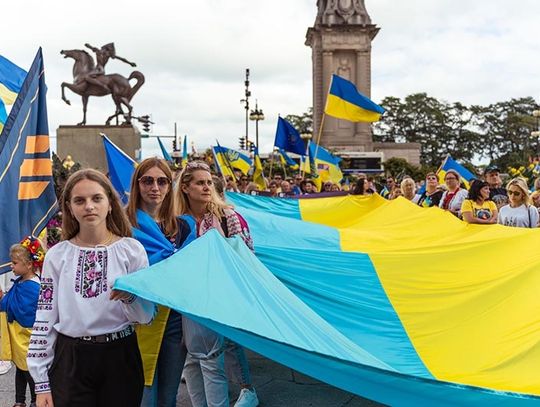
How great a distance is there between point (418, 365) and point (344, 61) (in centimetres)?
6383

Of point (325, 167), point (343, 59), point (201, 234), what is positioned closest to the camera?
point (201, 234)

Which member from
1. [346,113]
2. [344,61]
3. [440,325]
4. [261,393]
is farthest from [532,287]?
[344,61]

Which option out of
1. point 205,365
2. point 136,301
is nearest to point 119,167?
point 205,365

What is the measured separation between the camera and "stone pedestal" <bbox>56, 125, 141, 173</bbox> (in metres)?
27.7

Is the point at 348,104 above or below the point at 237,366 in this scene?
above

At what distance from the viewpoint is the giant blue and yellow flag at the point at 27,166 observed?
14.1ft

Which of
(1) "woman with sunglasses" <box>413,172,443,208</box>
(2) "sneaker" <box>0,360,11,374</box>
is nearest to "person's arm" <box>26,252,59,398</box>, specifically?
(2) "sneaker" <box>0,360,11,374</box>

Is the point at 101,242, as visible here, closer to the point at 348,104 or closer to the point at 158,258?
the point at 158,258

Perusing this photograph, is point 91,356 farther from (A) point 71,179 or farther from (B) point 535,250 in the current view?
(B) point 535,250

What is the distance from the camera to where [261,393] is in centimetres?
525

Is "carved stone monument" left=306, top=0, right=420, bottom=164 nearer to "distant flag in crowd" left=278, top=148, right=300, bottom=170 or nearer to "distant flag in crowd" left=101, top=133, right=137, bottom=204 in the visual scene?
"distant flag in crowd" left=278, top=148, right=300, bottom=170

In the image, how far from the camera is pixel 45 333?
2934 millimetres

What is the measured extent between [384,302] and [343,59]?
207 feet

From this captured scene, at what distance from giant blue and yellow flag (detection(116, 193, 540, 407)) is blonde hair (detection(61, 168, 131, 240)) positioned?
0.27 meters
